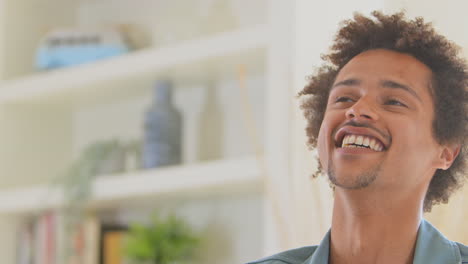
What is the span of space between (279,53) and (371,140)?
0.90 meters

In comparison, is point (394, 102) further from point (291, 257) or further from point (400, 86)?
point (291, 257)

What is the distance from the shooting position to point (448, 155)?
940 millimetres

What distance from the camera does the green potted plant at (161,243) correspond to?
2059mm

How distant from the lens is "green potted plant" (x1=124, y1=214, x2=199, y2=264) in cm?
206

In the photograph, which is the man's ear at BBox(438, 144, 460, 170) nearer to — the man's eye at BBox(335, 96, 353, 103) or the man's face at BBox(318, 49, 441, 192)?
the man's face at BBox(318, 49, 441, 192)

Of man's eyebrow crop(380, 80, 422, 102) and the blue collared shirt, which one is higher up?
man's eyebrow crop(380, 80, 422, 102)

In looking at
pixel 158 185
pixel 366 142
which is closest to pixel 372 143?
pixel 366 142

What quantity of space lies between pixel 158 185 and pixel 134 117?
0.43 metres

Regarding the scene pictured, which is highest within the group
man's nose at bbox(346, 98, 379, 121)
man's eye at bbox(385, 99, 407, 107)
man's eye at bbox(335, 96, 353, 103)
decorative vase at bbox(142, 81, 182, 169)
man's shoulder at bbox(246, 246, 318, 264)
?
decorative vase at bbox(142, 81, 182, 169)

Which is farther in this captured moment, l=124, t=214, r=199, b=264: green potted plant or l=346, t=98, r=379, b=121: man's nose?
l=124, t=214, r=199, b=264: green potted plant

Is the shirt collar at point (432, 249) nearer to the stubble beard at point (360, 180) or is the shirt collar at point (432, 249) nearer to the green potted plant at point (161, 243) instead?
the stubble beard at point (360, 180)

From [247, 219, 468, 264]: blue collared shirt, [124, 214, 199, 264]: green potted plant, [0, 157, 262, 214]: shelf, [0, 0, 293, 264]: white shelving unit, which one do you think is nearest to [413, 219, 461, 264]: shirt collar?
[247, 219, 468, 264]: blue collared shirt

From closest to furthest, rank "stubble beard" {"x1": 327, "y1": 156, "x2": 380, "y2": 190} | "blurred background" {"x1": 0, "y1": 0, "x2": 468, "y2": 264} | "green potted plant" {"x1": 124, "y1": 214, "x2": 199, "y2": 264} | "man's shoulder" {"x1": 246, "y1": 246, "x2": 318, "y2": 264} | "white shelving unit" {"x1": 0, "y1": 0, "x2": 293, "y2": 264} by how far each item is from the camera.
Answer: "stubble beard" {"x1": 327, "y1": 156, "x2": 380, "y2": 190}
"man's shoulder" {"x1": 246, "y1": 246, "x2": 318, "y2": 264}
"white shelving unit" {"x1": 0, "y1": 0, "x2": 293, "y2": 264}
"blurred background" {"x1": 0, "y1": 0, "x2": 468, "y2": 264}
"green potted plant" {"x1": 124, "y1": 214, "x2": 199, "y2": 264}

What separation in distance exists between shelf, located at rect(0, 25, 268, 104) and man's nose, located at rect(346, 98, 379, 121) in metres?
0.95
